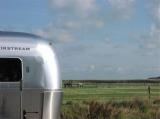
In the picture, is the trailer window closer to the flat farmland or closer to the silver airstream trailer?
the silver airstream trailer

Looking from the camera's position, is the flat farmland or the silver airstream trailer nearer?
the silver airstream trailer

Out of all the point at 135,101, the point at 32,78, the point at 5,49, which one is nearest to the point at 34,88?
the point at 32,78

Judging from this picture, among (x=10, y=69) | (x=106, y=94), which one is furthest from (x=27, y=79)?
(x=106, y=94)

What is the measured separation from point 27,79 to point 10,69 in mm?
388

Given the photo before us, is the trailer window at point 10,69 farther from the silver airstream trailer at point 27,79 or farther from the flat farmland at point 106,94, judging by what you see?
the flat farmland at point 106,94

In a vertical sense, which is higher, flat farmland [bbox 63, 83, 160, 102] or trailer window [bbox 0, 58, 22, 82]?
trailer window [bbox 0, 58, 22, 82]

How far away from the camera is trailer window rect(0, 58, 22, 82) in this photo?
9.02m

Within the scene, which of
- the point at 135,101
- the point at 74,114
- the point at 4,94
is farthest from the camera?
the point at 135,101

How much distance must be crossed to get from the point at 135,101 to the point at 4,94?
45.4ft

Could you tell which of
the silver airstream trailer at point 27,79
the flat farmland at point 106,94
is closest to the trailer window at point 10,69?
the silver airstream trailer at point 27,79

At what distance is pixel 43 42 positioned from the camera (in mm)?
9375

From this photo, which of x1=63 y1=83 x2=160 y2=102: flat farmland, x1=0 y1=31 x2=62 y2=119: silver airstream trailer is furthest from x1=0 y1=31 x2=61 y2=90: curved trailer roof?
x1=63 y1=83 x2=160 y2=102: flat farmland

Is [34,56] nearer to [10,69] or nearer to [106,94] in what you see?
[10,69]

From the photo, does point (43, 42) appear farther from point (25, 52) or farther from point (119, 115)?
point (119, 115)
